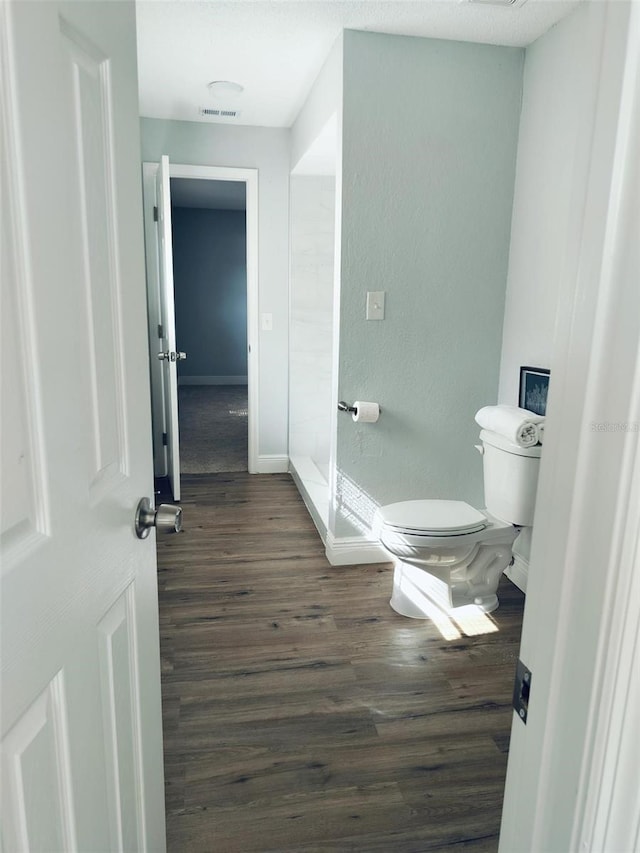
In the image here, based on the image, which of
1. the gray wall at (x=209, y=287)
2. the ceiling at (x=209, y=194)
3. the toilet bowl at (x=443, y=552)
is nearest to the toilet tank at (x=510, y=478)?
the toilet bowl at (x=443, y=552)

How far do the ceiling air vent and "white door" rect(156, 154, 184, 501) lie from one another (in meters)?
0.37

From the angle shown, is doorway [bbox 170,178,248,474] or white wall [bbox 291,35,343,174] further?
doorway [bbox 170,178,248,474]

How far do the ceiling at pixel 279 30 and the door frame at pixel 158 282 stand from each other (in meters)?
0.72

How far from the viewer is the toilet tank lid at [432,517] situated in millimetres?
2430

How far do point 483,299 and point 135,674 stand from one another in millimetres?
2407

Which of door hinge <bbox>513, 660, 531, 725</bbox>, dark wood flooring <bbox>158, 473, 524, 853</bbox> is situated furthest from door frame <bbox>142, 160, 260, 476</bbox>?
door hinge <bbox>513, 660, 531, 725</bbox>

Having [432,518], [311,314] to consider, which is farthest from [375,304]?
[311,314]

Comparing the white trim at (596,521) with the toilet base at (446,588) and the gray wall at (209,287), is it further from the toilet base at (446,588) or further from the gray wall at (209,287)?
the gray wall at (209,287)

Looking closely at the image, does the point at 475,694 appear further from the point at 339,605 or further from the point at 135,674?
the point at 135,674

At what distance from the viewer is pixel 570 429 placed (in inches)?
25.6

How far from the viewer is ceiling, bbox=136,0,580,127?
7.70 ft

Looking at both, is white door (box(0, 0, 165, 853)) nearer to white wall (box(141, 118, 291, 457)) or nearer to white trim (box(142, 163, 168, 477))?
white trim (box(142, 163, 168, 477))

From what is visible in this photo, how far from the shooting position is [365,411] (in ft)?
9.32

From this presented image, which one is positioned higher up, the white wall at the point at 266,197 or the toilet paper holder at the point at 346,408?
the white wall at the point at 266,197
